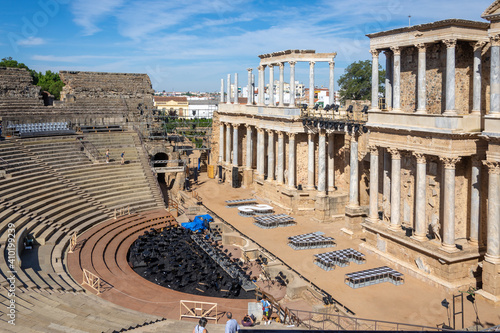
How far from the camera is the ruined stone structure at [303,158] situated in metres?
30.0

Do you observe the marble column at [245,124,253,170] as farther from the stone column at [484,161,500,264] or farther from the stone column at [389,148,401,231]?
the stone column at [484,161,500,264]

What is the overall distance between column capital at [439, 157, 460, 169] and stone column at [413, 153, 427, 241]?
1.22 metres

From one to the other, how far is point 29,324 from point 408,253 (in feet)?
51.5

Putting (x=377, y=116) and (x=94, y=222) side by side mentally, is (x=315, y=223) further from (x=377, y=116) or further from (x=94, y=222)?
(x=94, y=222)

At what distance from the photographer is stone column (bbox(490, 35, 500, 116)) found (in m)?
18.0

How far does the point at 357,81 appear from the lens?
66438mm

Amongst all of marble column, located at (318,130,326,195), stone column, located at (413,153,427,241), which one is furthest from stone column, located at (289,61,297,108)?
stone column, located at (413,153,427,241)

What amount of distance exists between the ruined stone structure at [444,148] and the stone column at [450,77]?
0.04 metres

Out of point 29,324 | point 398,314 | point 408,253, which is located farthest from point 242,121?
point 29,324

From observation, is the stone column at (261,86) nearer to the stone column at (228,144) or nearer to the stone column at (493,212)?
the stone column at (228,144)

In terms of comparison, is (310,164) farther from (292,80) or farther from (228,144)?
(228,144)

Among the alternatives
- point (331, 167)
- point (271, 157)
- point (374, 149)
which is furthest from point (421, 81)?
point (271, 157)

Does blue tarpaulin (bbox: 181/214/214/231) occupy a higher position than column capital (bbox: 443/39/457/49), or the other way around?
column capital (bbox: 443/39/457/49)

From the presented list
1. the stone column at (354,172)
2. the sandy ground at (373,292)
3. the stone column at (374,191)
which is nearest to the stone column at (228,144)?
the sandy ground at (373,292)
